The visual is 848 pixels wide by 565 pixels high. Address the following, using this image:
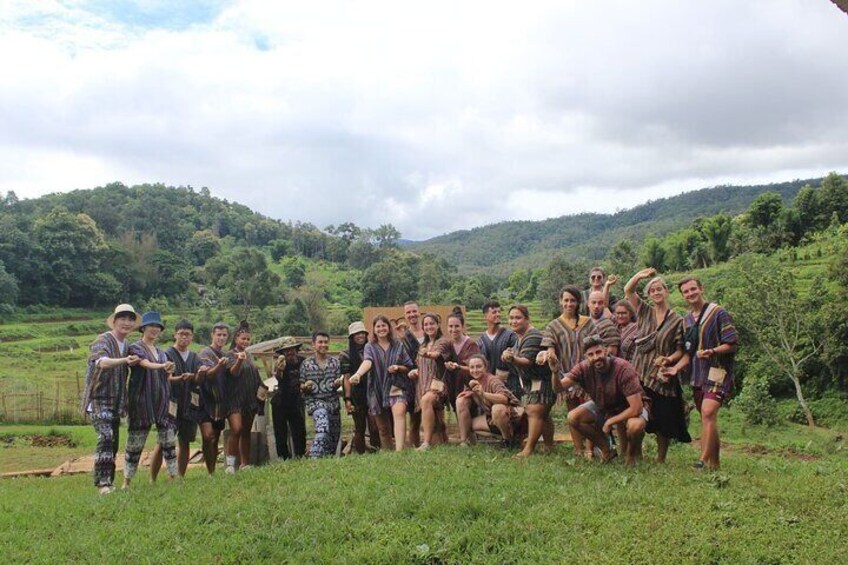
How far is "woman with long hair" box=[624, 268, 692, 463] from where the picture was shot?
6.89 meters

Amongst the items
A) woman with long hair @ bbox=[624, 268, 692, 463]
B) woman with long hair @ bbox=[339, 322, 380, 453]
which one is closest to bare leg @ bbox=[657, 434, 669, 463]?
woman with long hair @ bbox=[624, 268, 692, 463]

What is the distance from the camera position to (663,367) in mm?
6902

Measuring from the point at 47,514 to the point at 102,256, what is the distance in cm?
6392

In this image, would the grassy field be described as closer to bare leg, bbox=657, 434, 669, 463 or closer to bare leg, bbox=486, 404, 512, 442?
bare leg, bbox=657, 434, 669, 463

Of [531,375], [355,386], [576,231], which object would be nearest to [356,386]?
[355,386]

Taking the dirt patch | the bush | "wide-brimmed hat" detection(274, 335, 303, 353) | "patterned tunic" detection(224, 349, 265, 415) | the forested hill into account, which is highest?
the forested hill

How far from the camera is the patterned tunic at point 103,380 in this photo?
23.1 ft

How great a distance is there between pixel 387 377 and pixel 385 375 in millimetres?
39

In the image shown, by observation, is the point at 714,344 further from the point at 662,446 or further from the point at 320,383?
the point at 320,383

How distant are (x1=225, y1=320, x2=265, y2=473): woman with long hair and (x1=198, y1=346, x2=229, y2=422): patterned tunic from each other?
78 mm

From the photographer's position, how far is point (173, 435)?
758cm

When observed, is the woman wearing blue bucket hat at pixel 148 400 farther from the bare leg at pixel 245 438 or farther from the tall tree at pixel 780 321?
the tall tree at pixel 780 321

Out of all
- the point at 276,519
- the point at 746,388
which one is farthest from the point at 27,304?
the point at 276,519

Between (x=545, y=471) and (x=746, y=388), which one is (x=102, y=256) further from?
(x=545, y=471)
